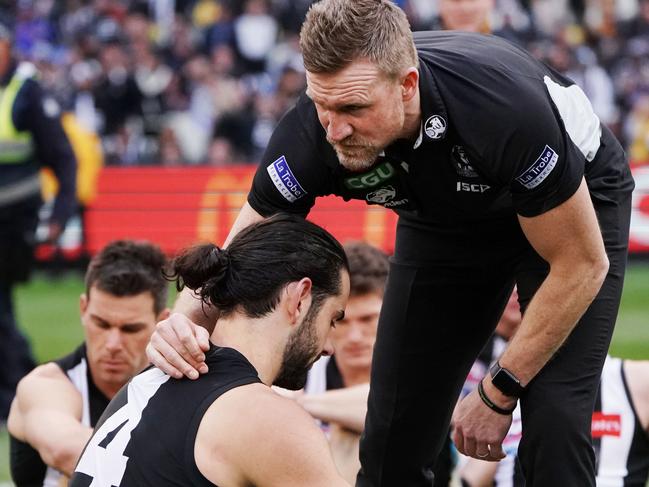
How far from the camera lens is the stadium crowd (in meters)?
17.5

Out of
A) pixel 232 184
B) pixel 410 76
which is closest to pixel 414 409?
pixel 410 76

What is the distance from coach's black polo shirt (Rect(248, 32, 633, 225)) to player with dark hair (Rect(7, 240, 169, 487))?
1.49 m

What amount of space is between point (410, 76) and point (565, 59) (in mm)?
14573

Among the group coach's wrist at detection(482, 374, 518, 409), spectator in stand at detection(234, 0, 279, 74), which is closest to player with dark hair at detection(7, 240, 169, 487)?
coach's wrist at detection(482, 374, 518, 409)

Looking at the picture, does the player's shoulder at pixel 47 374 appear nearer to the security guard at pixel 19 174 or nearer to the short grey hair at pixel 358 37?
the short grey hair at pixel 358 37

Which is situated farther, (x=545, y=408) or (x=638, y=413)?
(x=638, y=413)

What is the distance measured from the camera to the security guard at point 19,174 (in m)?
8.83

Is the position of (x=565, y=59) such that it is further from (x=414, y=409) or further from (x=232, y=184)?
(x=414, y=409)

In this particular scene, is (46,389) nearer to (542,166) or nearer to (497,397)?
(497,397)

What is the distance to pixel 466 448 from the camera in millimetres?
4230

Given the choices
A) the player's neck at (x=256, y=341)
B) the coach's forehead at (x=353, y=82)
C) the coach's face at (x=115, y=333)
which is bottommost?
the coach's face at (x=115, y=333)

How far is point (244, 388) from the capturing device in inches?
136

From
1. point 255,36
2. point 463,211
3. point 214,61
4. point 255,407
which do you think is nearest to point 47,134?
point 463,211

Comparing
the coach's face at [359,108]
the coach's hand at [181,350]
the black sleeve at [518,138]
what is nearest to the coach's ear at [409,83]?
the coach's face at [359,108]
